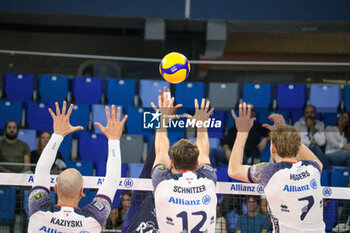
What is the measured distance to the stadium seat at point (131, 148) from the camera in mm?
9734

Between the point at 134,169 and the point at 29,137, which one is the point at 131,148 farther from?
the point at 29,137

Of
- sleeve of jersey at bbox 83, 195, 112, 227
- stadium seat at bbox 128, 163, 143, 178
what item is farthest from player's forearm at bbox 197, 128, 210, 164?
stadium seat at bbox 128, 163, 143, 178

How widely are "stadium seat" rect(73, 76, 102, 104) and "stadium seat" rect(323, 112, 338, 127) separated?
4581 mm

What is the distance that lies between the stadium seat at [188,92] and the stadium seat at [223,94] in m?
0.20

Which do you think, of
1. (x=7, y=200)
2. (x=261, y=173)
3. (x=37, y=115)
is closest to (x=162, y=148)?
(x=261, y=173)

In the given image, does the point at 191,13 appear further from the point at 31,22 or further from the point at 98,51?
the point at 31,22

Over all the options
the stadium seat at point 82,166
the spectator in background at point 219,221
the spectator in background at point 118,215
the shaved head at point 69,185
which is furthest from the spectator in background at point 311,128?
the shaved head at point 69,185

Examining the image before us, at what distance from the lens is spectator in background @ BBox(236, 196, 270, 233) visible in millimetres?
7891

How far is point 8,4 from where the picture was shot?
12.0m

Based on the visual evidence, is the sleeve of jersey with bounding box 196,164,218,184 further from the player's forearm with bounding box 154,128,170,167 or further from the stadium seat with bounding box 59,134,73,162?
the stadium seat with bounding box 59,134,73,162

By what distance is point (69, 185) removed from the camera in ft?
12.8

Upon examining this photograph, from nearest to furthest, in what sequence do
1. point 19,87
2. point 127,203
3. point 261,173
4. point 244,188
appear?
1. point 261,173
2. point 244,188
3. point 127,203
4. point 19,87

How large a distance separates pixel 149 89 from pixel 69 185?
6636 mm

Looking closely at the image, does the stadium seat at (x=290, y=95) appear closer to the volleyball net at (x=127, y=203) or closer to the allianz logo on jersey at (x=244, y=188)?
the volleyball net at (x=127, y=203)
